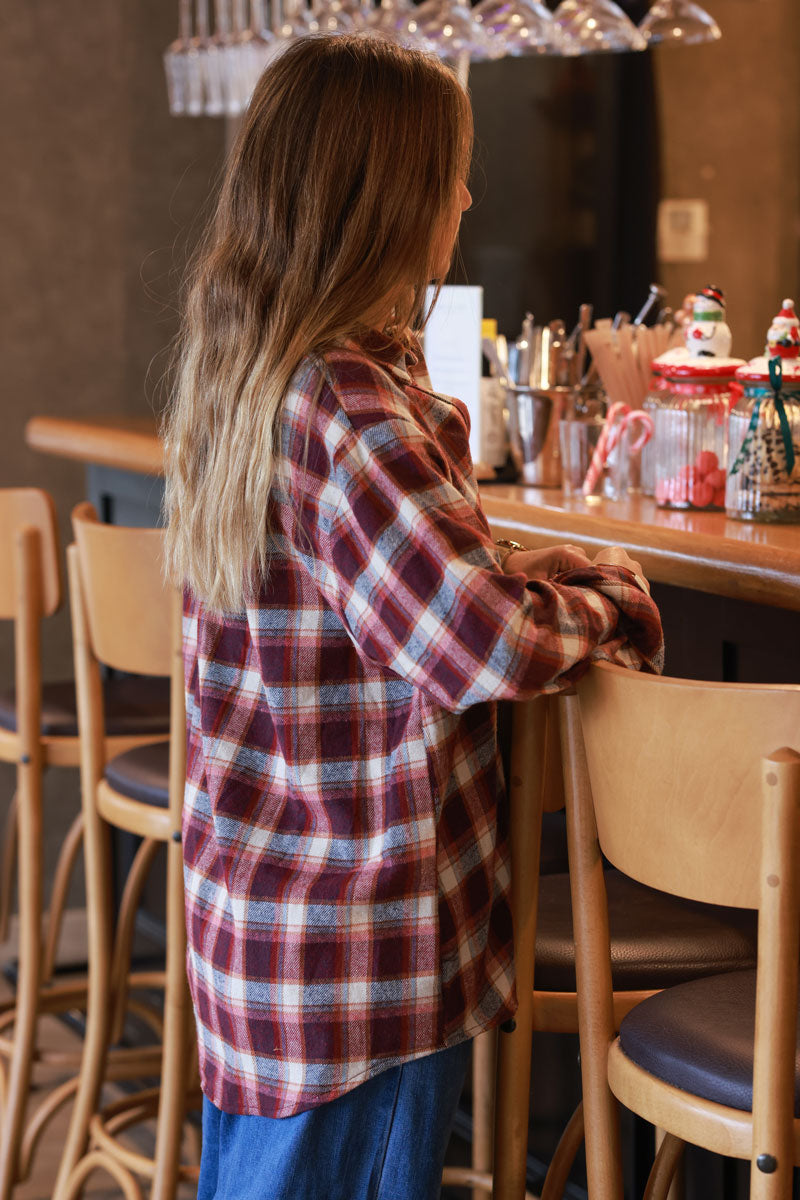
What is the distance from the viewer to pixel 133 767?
6.75 feet

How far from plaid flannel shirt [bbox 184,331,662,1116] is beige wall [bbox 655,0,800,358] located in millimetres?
3149

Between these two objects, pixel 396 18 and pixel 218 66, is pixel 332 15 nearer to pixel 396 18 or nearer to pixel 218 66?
pixel 396 18

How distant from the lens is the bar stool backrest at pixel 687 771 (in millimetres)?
1029

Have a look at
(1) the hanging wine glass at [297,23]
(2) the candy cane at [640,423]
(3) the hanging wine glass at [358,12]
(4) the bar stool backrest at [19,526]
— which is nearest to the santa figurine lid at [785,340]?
(2) the candy cane at [640,423]

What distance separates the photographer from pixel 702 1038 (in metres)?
1.15

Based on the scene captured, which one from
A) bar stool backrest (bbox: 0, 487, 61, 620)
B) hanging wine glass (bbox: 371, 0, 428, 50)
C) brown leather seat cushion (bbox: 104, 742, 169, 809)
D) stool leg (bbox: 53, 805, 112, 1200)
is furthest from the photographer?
hanging wine glass (bbox: 371, 0, 428, 50)

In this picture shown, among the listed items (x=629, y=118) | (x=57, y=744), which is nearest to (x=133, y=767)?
(x=57, y=744)

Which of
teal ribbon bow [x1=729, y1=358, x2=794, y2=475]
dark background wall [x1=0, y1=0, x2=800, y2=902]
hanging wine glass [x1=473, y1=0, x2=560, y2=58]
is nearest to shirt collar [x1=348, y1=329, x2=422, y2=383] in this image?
teal ribbon bow [x1=729, y1=358, x2=794, y2=475]

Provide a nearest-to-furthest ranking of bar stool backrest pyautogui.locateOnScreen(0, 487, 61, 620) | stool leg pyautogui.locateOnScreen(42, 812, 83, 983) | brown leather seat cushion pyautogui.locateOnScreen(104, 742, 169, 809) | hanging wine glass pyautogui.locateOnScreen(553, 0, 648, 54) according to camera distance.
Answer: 1. brown leather seat cushion pyautogui.locateOnScreen(104, 742, 169, 809)
2. bar stool backrest pyautogui.locateOnScreen(0, 487, 61, 620)
3. hanging wine glass pyautogui.locateOnScreen(553, 0, 648, 54)
4. stool leg pyautogui.locateOnScreen(42, 812, 83, 983)

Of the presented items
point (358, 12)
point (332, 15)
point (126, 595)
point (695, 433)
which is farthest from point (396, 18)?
point (126, 595)

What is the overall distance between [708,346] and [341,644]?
0.91 m

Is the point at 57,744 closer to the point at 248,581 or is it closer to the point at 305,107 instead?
the point at 248,581

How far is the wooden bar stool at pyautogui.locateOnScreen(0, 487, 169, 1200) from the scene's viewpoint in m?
2.17

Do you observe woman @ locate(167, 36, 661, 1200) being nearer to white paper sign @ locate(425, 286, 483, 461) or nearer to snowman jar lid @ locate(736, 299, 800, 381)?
snowman jar lid @ locate(736, 299, 800, 381)
